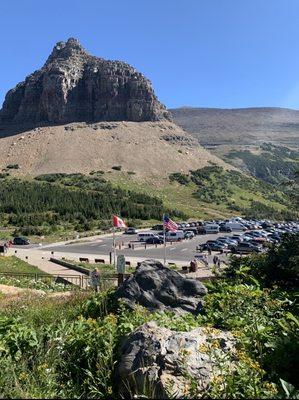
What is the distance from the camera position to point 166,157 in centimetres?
13200

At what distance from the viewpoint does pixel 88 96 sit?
6260 inches

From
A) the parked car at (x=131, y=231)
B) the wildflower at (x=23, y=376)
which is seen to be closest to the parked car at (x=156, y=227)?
the parked car at (x=131, y=231)

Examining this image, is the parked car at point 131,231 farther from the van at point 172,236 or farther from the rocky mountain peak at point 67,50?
the rocky mountain peak at point 67,50

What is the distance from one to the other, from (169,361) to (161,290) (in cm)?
340

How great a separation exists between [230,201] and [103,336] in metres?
106

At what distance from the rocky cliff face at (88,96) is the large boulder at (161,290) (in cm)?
14933

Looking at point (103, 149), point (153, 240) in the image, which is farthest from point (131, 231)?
point (103, 149)

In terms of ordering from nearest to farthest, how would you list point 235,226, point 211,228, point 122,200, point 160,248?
point 160,248 < point 211,228 < point 235,226 < point 122,200

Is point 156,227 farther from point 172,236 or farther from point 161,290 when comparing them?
point 161,290

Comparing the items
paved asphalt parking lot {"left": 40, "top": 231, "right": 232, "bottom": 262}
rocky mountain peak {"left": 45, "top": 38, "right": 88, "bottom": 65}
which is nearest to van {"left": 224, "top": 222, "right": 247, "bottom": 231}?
paved asphalt parking lot {"left": 40, "top": 231, "right": 232, "bottom": 262}

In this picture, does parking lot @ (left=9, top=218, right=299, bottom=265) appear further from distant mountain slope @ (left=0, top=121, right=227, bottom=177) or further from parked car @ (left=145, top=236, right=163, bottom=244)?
distant mountain slope @ (left=0, top=121, right=227, bottom=177)

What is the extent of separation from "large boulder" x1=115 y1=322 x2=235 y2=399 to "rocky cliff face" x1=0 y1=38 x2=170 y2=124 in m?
153

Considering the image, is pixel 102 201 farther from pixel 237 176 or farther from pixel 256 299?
pixel 256 299

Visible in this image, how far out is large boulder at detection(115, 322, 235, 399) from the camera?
456cm
